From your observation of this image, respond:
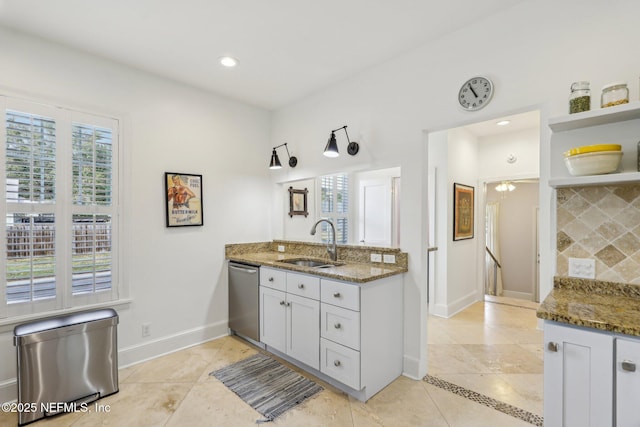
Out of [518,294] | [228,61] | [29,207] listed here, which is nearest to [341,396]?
[29,207]

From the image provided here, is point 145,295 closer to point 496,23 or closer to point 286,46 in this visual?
point 286,46

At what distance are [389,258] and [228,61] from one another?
85.5 inches

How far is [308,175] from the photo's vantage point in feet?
11.0

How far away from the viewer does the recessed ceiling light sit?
2543 mm

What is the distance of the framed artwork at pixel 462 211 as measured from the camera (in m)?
4.03

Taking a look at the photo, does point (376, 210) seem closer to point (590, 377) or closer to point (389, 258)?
point (389, 258)

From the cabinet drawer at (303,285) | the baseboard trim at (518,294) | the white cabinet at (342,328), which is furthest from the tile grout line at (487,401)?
→ the baseboard trim at (518,294)

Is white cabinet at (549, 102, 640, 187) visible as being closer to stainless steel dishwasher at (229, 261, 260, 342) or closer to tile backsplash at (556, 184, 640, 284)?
tile backsplash at (556, 184, 640, 284)

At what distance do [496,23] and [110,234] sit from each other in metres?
3.33

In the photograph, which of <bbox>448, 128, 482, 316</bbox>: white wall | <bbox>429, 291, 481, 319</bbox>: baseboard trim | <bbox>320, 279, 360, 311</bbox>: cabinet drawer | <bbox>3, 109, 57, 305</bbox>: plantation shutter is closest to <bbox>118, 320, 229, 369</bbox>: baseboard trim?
<bbox>3, 109, 57, 305</bbox>: plantation shutter

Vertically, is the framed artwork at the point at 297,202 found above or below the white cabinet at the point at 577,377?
above

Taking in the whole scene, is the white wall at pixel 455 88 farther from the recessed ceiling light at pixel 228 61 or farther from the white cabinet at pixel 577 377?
the recessed ceiling light at pixel 228 61

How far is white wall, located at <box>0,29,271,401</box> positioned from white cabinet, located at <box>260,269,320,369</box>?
0.77m

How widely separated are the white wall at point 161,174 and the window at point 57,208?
130mm
